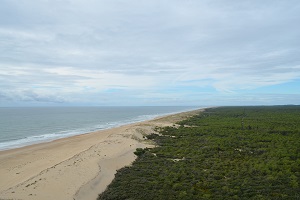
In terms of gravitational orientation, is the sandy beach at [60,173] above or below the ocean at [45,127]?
above

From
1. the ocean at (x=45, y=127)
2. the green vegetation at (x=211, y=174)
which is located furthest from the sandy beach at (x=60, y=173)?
the ocean at (x=45, y=127)

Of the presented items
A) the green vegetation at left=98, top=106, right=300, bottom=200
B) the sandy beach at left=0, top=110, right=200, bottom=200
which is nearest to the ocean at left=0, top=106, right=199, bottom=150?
the sandy beach at left=0, top=110, right=200, bottom=200

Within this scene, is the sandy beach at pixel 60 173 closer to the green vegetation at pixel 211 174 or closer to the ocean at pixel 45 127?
the green vegetation at pixel 211 174

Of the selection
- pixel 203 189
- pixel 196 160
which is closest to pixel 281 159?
pixel 196 160

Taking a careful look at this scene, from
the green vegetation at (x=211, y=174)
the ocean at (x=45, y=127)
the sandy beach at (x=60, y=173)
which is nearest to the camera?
the green vegetation at (x=211, y=174)

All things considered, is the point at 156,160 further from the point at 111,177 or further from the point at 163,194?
the point at 163,194

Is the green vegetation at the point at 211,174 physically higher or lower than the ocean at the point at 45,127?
higher

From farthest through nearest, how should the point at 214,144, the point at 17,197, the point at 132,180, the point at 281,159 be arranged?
the point at 214,144 < the point at 281,159 < the point at 132,180 < the point at 17,197

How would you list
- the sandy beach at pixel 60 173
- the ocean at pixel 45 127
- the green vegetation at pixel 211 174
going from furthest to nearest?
1. the ocean at pixel 45 127
2. the sandy beach at pixel 60 173
3. the green vegetation at pixel 211 174

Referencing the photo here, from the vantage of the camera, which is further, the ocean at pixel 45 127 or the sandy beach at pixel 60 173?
the ocean at pixel 45 127

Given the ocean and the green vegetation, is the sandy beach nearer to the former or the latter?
the green vegetation

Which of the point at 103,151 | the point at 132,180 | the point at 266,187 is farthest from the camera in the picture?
the point at 103,151
